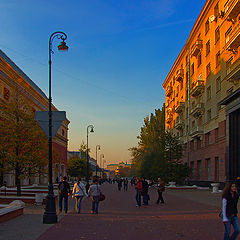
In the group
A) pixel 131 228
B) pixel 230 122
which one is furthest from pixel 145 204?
pixel 230 122

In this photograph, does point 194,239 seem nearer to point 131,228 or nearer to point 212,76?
point 131,228

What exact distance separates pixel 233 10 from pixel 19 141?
22610 mm

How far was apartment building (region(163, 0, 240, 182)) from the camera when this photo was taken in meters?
32.4

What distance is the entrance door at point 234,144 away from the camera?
105 feet

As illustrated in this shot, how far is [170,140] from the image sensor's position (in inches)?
1858

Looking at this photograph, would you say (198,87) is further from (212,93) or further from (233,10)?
(233,10)

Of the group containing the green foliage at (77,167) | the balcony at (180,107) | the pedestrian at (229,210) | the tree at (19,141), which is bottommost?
the green foliage at (77,167)

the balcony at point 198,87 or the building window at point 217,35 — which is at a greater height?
the building window at point 217,35

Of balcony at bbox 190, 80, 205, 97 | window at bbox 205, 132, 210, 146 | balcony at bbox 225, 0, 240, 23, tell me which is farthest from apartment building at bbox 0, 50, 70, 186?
balcony at bbox 225, 0, 240, 23

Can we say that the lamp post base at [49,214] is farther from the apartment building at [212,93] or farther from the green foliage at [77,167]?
the green foliage at [77,167]

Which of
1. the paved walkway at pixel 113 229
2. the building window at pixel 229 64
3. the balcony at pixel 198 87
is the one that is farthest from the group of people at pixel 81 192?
the balcony at pixel 198 87

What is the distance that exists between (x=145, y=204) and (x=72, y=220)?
8635 millimetres

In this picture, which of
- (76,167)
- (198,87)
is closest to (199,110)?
(198,87)

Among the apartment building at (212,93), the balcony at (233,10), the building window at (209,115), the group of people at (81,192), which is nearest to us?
the group of people at (81,192)
